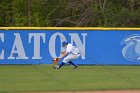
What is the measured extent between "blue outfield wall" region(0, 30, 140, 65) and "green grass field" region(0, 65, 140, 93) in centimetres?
61

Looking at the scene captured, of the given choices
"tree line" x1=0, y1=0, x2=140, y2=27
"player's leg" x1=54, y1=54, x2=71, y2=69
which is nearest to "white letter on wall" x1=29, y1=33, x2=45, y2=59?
"player's leg" x1=54, y1=54, x2=71, y2=69

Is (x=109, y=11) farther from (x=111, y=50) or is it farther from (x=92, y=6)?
(x=111, y=50)

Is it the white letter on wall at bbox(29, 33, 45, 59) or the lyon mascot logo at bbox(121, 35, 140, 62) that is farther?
the lyon mascot logo at bbox(121, 35, 140, 62)

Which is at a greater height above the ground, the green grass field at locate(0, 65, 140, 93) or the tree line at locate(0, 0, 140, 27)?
the tree line at locate(0, 0, 140, 27)

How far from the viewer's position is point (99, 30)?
911 inches

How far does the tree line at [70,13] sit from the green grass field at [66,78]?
11.7 metres

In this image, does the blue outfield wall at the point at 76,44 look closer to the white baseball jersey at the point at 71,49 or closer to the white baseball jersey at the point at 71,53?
the white baseball jersey at the point at 71,49

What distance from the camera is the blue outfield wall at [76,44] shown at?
74.4 feet

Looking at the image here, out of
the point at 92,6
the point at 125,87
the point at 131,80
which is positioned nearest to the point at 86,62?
the point at 131,80

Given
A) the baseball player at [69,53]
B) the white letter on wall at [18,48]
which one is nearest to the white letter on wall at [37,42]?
the white letter on wall at [18,48]

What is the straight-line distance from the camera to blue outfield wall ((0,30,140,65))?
22.7 m

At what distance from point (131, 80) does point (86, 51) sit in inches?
234

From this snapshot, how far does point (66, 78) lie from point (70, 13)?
2075cm

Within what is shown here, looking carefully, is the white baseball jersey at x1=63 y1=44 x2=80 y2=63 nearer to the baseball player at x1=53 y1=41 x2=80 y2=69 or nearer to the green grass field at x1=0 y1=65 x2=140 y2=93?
the baseball player at x1=53 y1=41 x2=80 y2=69
